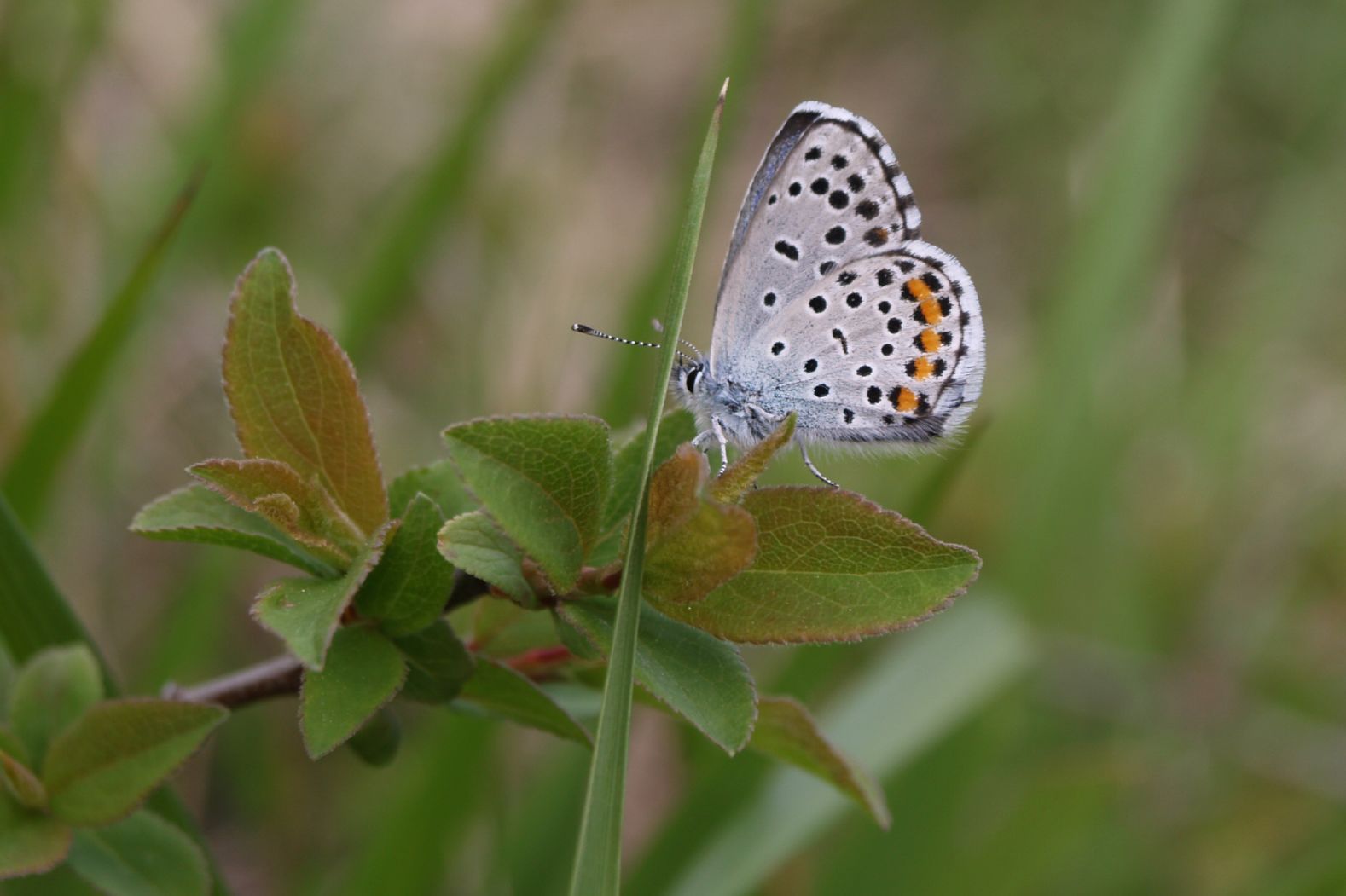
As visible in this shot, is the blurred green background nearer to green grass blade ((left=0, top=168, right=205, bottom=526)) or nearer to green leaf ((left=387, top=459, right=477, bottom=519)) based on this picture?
green grass blade ((left=0, top=168, right=205, bottom=526))

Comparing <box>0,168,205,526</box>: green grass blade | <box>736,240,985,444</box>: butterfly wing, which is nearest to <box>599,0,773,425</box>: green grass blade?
<box>736,240,985,444</box>: butterfly wing

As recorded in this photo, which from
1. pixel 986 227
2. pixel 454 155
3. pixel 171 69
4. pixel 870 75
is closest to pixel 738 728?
pixel 454 155

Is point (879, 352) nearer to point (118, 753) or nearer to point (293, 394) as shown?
point (293, 394)

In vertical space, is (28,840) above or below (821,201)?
below

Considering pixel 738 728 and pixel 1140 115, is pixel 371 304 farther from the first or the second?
pixel 1140 115

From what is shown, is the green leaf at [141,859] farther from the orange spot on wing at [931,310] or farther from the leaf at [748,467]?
the orange spot on wing at [931,310]

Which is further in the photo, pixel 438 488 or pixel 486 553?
pixel 438 488

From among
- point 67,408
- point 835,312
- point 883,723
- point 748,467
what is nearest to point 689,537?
point 748,467
